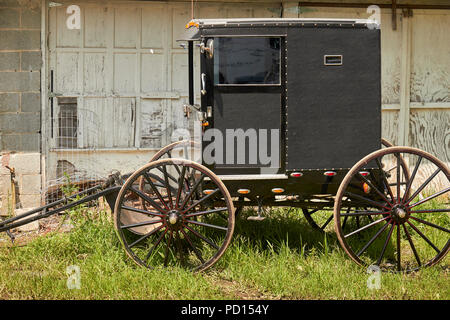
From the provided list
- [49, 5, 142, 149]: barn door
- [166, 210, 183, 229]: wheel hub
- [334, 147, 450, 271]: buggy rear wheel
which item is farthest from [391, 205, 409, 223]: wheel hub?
[49, 5, 142, 149]: barn door

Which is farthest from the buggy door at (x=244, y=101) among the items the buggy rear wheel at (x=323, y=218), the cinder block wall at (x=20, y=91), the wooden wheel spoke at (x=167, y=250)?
the cinder block wall at (x=20, y=91)

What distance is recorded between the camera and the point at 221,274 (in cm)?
417

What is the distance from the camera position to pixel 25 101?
6.51 meters

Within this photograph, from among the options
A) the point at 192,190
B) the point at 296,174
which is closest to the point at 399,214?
the point at 296,174

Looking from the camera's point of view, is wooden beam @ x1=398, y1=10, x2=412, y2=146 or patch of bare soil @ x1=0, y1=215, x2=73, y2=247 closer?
patch of bare soil @ x1=0, y1=215, x2=73, y2=247

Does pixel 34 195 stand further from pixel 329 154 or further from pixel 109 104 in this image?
pixel 329 154

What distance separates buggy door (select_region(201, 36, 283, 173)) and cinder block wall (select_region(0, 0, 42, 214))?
3400 millimetres

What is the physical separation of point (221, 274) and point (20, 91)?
3980 millimetres

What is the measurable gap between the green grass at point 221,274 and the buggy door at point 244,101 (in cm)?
86

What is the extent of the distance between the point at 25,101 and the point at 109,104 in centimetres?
107

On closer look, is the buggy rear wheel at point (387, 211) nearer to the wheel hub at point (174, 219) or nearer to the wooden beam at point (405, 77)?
the wheel hub at point (174, 219)

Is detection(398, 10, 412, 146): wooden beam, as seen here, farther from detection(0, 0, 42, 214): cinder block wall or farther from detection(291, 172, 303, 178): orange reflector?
detection(0, 0, 42, 214): cinder block wall

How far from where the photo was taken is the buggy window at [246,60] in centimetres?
405

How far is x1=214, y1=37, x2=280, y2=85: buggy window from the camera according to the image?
4.05 meters
